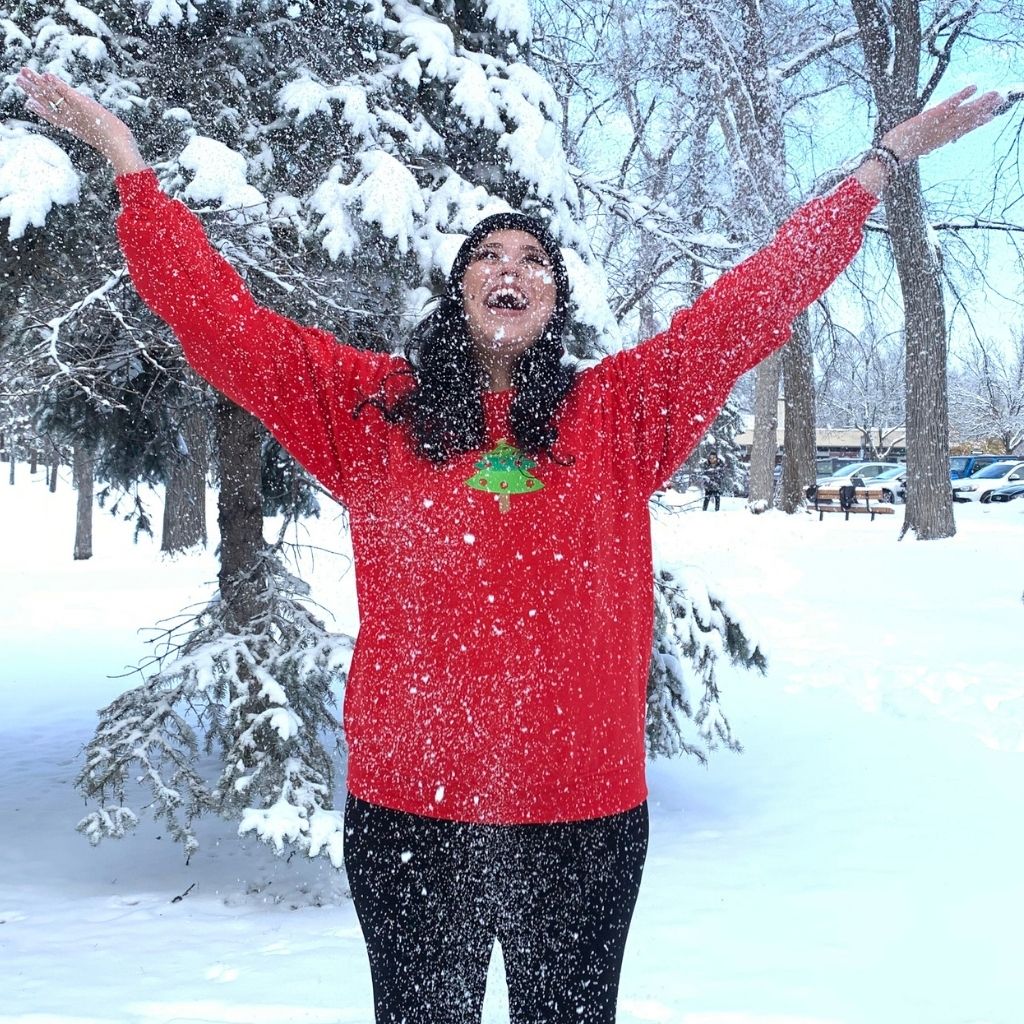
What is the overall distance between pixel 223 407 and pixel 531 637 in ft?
12.3

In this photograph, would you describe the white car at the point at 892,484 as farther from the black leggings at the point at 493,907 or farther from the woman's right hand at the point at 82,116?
the woman's right hand at the point at 82,116

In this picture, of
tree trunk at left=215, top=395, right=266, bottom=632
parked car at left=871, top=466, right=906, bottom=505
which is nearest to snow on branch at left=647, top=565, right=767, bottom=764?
tree trunk at left=215, top=395, right=266, bottom=632

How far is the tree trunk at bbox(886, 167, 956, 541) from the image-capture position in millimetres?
13969

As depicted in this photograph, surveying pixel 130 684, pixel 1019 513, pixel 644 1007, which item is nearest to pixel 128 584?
pixel 130 684

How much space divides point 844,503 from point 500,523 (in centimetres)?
2351

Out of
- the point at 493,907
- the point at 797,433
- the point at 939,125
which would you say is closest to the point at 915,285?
the point at 797,433

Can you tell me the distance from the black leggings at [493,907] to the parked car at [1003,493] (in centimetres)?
3078

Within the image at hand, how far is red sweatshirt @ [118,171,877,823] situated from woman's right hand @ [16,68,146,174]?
8 centimetres

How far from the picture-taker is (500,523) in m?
1.61

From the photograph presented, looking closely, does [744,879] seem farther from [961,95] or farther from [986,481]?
[986,481]

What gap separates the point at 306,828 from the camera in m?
4.02

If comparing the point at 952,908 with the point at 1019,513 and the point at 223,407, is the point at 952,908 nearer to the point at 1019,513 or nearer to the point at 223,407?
the point at 223,407

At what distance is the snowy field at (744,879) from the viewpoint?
332cm

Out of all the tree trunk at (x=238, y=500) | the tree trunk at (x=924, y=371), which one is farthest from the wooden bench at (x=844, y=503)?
the tree trunk at (x=238, y=500)
